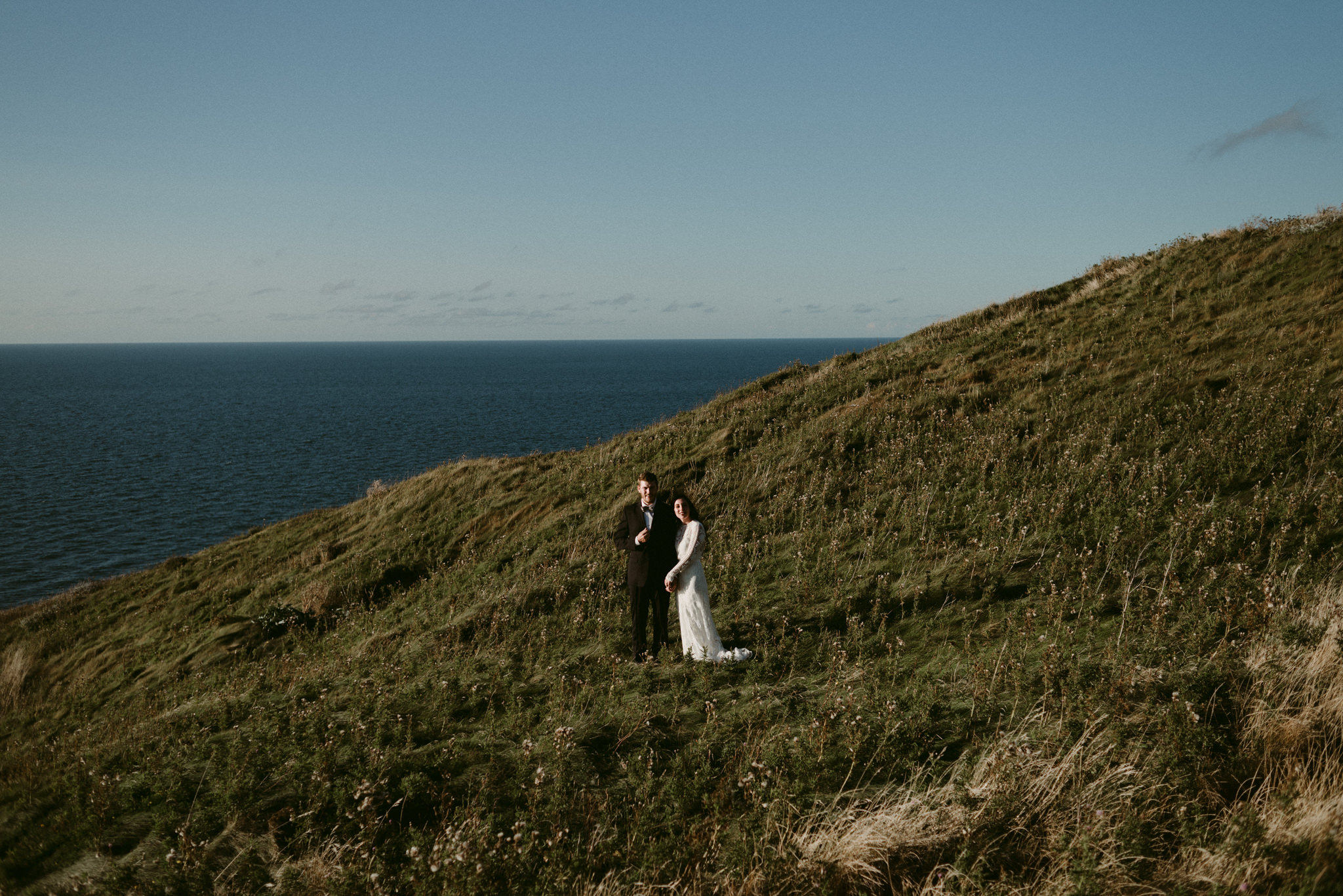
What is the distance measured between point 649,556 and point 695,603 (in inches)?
35.4

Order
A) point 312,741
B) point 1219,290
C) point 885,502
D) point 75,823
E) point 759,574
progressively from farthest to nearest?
point 1219,290, point 885,502, point 759,574, point 312,741, point 75,823

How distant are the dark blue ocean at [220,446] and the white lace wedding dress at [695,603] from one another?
1936 centimetres

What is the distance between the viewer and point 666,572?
9.20 m

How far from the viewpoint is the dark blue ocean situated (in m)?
39.2

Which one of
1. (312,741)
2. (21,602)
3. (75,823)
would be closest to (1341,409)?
(312,741)

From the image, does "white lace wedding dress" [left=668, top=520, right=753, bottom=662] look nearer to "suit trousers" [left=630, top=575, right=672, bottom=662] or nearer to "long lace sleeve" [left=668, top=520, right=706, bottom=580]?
"long lace sleeve" [left=668, top=520, right=706, bottom=580]

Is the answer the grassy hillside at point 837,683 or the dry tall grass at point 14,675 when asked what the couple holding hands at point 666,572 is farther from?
the dry tall grass at point 14,675

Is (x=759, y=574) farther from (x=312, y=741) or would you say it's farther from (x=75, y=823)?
(x=75, y=823)

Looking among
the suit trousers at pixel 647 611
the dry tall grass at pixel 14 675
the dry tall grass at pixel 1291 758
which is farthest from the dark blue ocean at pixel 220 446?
the dry tall grass at pixel 1291 758

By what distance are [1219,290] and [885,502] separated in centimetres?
1532

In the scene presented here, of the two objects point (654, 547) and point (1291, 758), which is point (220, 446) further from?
point (1291, 758)

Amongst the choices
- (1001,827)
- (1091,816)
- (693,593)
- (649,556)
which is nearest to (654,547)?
(649,556)

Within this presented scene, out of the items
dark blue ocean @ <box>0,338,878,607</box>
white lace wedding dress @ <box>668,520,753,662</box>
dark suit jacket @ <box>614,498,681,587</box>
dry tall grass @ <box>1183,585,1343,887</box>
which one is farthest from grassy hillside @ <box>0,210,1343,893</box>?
dark blue ocean @ <box>0,338,878,607</box>

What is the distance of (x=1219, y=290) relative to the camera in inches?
798
